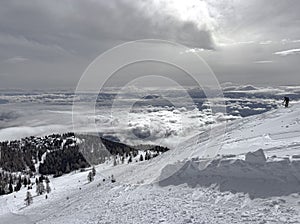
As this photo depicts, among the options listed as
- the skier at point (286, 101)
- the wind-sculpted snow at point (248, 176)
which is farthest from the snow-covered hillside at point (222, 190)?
the skier at point (286, 101)

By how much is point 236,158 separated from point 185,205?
5623 millimetres

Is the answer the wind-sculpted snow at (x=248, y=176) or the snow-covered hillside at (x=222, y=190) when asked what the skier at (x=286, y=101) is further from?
the wind-sculpted snow at (x=248, y=176)

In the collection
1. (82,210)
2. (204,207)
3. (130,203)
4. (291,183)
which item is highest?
(291,183)

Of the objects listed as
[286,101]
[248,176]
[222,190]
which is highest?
[286,101]

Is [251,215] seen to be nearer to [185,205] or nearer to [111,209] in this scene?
[185,205]

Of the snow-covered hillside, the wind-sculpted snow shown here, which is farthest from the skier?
the wind-sculpted snow

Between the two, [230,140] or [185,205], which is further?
[230,140]

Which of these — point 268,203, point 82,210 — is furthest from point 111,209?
point 268,203

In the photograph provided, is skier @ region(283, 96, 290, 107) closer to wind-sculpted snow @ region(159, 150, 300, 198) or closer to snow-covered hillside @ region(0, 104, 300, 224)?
snow-covered hillside @ region(0, 104, 300, 224)

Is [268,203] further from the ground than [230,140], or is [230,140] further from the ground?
[230,140]

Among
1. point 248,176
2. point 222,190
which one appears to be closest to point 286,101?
point 248,176

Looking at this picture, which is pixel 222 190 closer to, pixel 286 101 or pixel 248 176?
pixel 248 176

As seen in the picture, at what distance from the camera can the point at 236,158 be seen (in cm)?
2169

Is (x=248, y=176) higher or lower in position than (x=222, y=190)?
higher
